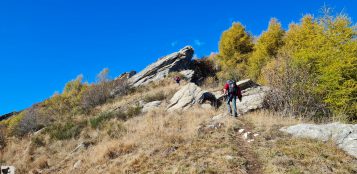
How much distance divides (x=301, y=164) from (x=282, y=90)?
720cm

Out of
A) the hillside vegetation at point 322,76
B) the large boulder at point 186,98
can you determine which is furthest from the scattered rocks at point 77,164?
the hillside vegetation at point 322,76

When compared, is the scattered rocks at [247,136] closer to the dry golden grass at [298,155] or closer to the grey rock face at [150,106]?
the dry golden grass at [298,155]

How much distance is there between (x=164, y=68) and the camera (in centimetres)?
3688

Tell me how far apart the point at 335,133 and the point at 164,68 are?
28559 mm

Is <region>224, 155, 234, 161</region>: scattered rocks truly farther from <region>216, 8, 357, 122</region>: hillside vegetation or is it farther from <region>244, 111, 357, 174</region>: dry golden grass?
<region>216, 8, 357, 122</region>: hillside vegetation

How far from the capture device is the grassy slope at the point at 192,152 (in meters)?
7.49

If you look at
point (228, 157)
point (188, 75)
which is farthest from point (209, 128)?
point (188, 75)

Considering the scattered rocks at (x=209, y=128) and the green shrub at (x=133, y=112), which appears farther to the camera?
the green shrub at (x=133, y=112)

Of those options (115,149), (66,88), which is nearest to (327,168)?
(115,149)

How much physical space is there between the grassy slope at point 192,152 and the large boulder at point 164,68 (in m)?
20.5

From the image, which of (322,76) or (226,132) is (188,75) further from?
(226,132)

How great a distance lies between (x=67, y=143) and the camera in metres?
14.8

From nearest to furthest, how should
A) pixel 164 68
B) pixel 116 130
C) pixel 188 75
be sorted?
pixel 116 130, pixel 188 75, pixel 164 68

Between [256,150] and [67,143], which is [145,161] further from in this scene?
[67,143]
